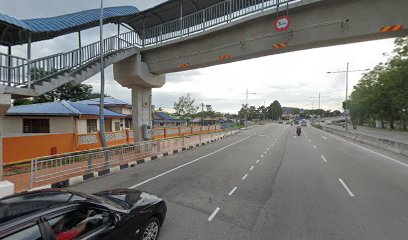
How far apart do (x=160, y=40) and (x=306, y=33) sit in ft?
29.4

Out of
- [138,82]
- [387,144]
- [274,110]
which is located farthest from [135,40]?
[274,110]

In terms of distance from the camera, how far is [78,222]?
142 inches

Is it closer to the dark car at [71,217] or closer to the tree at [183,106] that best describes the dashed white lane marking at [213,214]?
the dark car at [71,217]

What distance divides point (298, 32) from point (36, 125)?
19.5m

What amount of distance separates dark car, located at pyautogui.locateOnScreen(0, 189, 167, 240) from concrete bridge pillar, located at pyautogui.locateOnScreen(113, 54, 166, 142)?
12.5 meters

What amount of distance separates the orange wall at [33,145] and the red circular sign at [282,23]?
1417 cm

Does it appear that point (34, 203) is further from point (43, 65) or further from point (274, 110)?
point (274, 110)

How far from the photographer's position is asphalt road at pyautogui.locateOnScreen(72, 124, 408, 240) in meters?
5.54

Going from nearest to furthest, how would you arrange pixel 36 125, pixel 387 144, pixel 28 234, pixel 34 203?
pixel 28 234
pixel 34 203
pixel 36 125
pixel 387 144

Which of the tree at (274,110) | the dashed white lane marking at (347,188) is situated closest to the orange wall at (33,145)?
the dashed white lane marking at (347,188)

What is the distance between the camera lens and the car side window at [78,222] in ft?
10.8

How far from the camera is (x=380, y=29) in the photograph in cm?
896

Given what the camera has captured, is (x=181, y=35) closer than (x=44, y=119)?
Yes

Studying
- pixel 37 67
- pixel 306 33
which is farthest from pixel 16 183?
pixel 306 33
